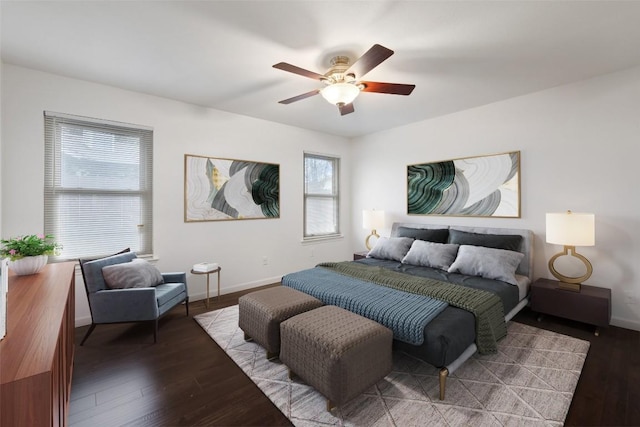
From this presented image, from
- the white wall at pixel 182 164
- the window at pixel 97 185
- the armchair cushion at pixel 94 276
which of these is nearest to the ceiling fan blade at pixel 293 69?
the white wall at pixel 182 164

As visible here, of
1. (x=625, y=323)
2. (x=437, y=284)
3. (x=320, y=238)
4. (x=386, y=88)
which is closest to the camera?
(x=386, y=88)

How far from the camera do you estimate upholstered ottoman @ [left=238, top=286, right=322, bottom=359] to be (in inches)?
86.2

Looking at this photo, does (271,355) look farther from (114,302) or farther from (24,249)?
(24,249)

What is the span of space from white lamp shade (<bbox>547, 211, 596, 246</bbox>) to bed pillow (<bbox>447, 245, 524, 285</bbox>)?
0.44 metres

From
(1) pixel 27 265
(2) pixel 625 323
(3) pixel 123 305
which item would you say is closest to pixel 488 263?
(2) pixel 625 323

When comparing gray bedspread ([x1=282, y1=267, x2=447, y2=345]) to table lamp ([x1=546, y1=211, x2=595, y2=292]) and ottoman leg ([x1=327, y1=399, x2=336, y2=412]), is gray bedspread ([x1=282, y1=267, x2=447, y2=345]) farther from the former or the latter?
table lamp ([x1=546, y1=211, x2=595, y2=292])

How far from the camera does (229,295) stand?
386 cm

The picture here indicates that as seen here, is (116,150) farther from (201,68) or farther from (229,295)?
(229,295)

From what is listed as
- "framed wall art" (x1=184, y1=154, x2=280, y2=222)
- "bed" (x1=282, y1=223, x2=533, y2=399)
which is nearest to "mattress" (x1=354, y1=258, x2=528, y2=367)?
"bed" (x1=282, y1=223, x2=533, y2=399)

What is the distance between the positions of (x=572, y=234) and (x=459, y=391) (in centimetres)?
197

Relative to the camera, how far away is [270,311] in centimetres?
221

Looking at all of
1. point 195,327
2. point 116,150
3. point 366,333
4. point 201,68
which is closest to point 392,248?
point 366,333

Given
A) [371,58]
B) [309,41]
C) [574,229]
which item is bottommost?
[574,229]

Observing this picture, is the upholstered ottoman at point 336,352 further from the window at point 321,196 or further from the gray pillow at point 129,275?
the window at point 321,196
